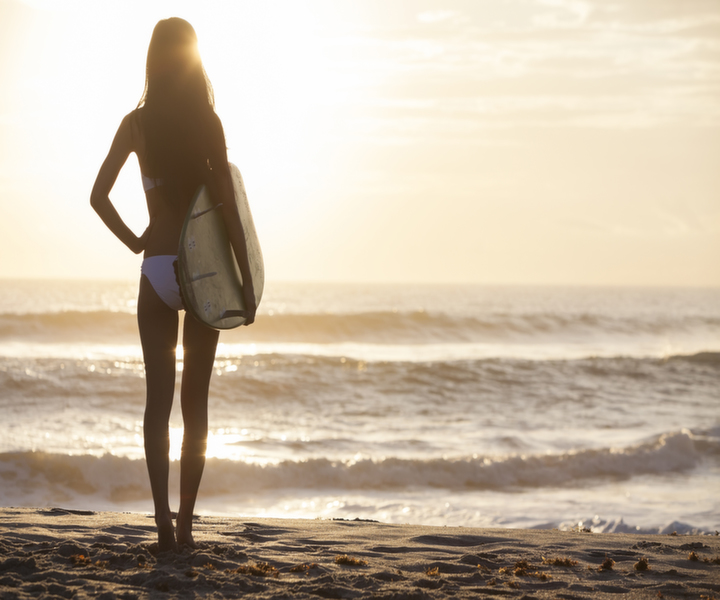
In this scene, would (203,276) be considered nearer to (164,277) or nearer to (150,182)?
(164,277)

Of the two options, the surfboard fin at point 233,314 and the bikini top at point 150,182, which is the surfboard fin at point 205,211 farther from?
the surfboard fin at point 233,314

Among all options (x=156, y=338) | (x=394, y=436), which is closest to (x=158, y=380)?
(x=156, y=338)

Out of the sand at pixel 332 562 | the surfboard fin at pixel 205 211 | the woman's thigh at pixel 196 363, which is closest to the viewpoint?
the sand at pixel 332 562

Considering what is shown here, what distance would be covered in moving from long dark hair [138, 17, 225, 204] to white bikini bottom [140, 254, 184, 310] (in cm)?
27

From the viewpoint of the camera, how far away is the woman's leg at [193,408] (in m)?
2.57

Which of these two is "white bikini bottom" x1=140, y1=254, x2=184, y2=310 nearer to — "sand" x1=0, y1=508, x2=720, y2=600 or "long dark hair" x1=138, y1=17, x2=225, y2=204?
"long dark hair" x1=138, y1=17, x2=225, y2=204

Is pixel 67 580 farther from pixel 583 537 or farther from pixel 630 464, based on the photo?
pixel 630 464

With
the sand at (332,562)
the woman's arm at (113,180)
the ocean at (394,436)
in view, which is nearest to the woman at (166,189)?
the woman's arm at (113,180)

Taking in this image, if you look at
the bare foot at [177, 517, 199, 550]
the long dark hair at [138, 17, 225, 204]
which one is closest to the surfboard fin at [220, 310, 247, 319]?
the long dark hair at [138, 17, 225, 204]

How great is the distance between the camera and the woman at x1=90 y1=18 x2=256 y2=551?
2412mm

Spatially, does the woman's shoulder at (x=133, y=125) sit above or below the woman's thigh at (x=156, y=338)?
above

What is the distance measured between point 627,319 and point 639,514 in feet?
94.3

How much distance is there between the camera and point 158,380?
249 centimetres

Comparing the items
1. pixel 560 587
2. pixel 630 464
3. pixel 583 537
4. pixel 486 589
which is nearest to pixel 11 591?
pixel 486 589
